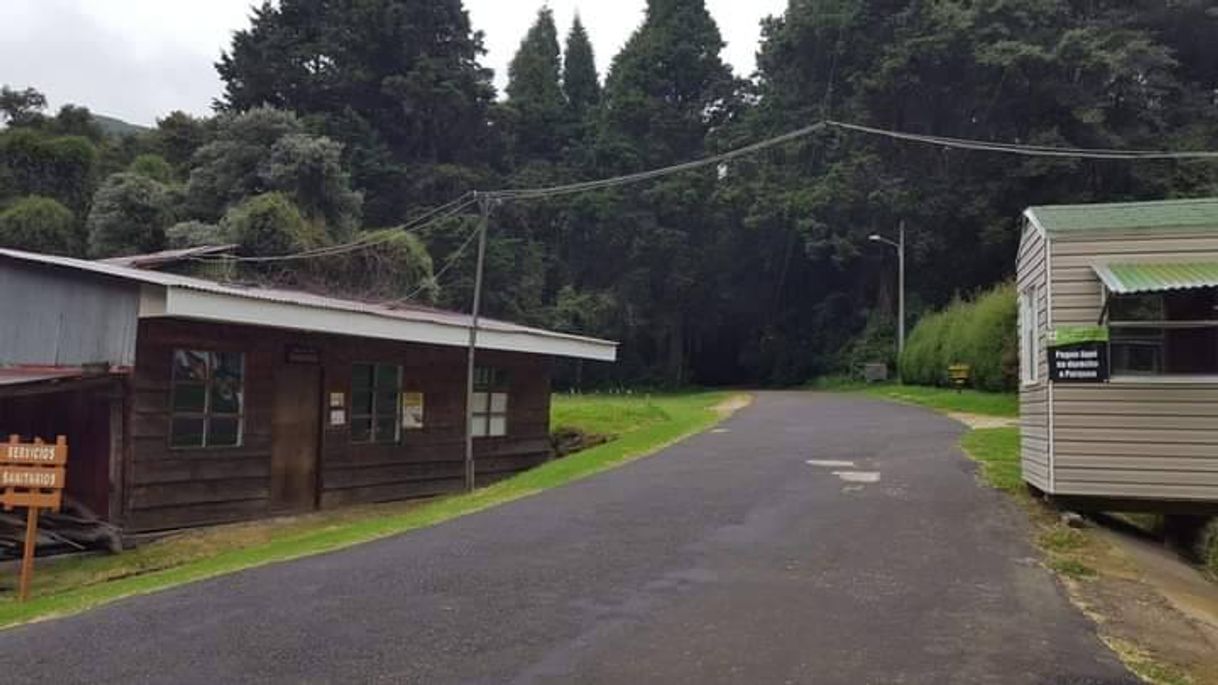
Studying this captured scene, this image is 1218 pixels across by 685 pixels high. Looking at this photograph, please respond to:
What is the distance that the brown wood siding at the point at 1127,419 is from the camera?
10.1 m

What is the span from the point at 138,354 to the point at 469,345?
5.89 m

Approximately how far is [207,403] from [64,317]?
84.4 inches

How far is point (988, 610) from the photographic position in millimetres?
6910

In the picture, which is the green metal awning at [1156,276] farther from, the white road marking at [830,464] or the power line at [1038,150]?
the power line at [1038,150]

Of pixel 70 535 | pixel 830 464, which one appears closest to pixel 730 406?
pixel 830 464

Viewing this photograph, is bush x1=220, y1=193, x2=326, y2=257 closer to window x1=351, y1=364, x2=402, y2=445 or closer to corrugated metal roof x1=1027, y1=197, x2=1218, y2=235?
window x1=351, y1=364, x2=402, y2=445

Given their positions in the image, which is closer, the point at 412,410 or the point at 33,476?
the point at 33,476

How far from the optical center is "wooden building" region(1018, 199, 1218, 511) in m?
10.1

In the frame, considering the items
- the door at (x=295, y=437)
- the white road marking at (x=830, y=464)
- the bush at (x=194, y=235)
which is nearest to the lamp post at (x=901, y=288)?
the white road marking at (x=830, y=464)

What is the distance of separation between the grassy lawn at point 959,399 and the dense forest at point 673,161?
30.6ft

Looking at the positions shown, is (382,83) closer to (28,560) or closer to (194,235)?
(194,235)

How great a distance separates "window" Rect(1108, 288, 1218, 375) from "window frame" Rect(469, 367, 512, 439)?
35.5 feet

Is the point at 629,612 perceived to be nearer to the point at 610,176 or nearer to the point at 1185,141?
the point at 1185,141

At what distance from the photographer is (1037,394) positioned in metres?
11.3
